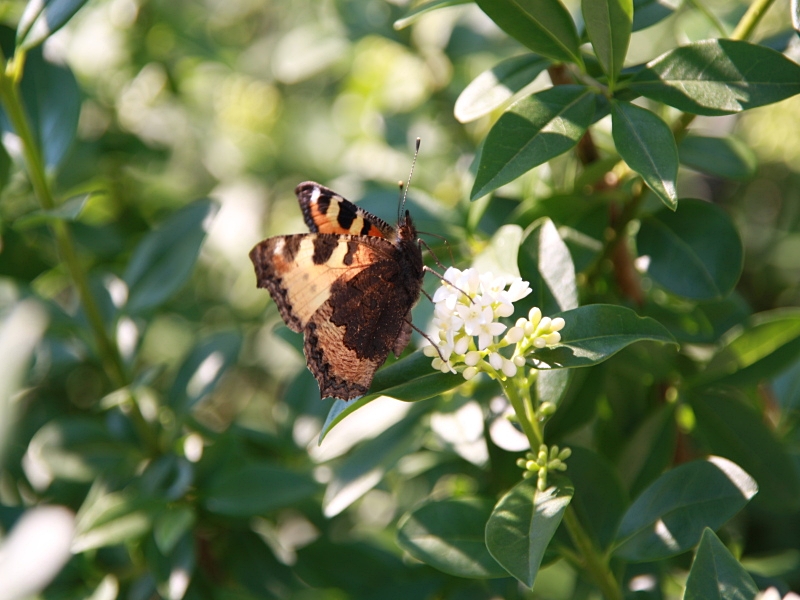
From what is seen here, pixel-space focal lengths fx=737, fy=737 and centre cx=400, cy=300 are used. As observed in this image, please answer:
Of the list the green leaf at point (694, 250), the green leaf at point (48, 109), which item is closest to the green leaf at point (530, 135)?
the green leaf at point (694, 250)

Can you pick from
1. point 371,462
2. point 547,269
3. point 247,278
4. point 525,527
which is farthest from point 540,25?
point 247,278

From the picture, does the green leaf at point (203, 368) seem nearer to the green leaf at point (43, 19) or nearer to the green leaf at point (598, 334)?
the green leaf at point (43, 19)

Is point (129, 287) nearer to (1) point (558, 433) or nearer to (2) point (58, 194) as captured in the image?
(2) point (58, 194)

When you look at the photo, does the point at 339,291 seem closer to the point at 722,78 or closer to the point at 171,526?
the point at 171,526

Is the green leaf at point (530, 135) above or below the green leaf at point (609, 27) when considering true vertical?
below

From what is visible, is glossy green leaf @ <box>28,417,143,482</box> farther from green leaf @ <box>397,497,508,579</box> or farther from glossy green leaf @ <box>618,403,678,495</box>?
glossy green leaf @ <box>618,403,678,495</box>

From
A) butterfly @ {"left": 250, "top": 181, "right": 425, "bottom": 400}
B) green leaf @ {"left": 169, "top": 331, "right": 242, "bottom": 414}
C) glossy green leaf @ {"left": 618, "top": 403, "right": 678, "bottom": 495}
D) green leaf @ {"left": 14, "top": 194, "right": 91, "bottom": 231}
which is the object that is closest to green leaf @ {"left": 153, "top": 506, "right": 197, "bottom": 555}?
green leaf @ {"left": 169, "top": 331, "right": 242, "bottom": 414}
